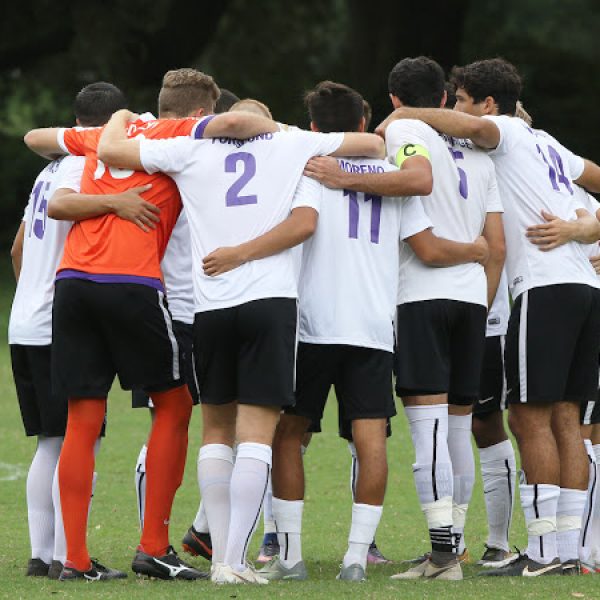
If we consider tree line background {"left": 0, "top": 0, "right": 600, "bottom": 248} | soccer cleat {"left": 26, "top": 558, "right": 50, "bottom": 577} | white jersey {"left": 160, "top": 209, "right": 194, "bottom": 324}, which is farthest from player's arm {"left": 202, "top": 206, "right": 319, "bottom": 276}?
tree line background {"left": 0, "top": 0, "right": 600, "bottom": 248}

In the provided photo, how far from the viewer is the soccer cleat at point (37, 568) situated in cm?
727

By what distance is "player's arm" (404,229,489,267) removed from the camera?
710 centimetres

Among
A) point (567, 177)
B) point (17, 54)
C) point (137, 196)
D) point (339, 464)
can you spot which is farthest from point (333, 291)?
point (17, 54)

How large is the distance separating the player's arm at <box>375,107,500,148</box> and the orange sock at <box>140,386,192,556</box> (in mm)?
1741

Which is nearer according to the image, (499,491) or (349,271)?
(349,271)

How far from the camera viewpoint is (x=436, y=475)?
278 inches

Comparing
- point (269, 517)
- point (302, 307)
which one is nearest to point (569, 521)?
point (302, 307)

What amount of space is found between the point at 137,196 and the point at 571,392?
2.40 m

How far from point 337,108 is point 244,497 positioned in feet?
6.56

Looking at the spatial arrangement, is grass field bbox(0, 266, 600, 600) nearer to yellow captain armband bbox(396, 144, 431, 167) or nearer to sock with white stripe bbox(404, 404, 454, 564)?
sock with white stripe bbox(404, 404, 454, 564)

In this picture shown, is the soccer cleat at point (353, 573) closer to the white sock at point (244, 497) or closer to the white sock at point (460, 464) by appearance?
the white sock at point (244, 497)

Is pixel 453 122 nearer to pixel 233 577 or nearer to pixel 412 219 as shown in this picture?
pixel 412 219

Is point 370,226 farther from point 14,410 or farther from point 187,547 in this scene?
point 14,410

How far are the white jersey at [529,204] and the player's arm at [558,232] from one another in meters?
0.03
